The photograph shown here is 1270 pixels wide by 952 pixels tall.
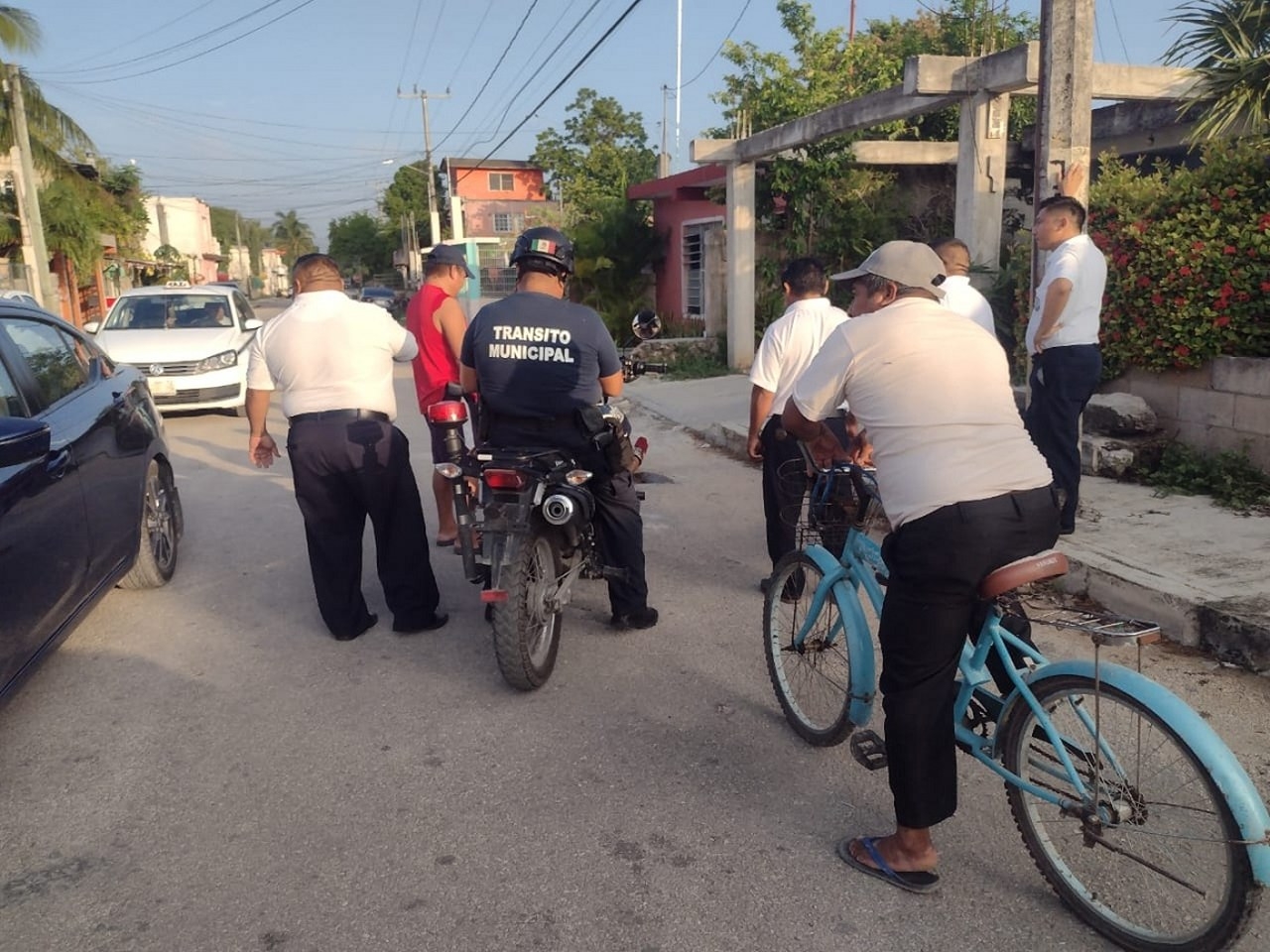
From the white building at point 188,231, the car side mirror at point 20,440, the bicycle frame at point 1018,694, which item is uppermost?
the white building at point 188,231

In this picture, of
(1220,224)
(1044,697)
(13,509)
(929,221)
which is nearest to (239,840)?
(13,509)

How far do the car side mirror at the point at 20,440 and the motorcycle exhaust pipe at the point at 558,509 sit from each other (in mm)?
1830

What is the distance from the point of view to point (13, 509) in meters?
3.55

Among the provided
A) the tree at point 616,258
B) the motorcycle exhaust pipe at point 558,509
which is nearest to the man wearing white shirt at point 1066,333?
the motorcycle exhaust pipe at point 558,509

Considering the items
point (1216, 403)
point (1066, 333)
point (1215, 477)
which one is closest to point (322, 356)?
point (1066, 333)

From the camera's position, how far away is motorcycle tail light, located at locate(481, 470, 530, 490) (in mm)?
4184

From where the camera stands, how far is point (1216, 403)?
21.5ft

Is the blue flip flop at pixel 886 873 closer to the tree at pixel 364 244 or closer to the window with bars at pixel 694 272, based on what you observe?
the window with bars at pixel 694 272

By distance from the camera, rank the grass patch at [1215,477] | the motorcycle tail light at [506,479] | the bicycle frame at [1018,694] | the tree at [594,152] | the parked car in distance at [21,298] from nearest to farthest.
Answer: the bicycle frame at [1018,694], the motorcycle tail light at [506,479], the parked car in distance at [21,298], the grass patch at [1215,477], the tree at [594,152]

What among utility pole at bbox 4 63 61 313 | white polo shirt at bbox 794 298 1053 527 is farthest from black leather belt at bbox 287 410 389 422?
utility pole at bbox 4 63 61 313

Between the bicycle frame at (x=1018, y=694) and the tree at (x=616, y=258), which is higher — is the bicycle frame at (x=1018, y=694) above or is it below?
below

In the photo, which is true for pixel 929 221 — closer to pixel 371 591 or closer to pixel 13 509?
pixel 371 591

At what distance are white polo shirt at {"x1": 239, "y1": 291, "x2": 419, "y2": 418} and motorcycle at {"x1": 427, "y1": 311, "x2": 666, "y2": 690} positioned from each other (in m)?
0.39

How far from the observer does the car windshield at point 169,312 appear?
12891 millimetres
